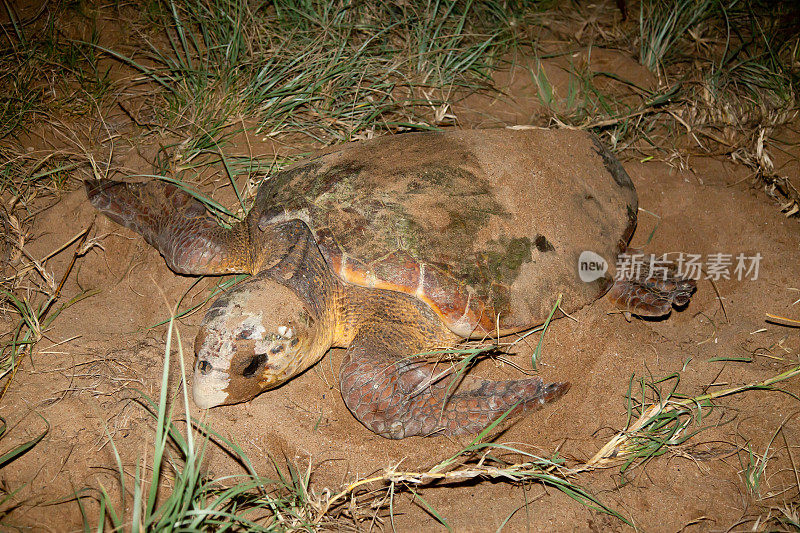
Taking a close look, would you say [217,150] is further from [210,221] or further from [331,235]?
[331,235]

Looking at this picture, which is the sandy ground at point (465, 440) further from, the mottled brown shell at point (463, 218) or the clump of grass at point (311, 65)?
the clump of grass at point (311, 65)

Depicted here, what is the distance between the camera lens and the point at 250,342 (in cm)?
217

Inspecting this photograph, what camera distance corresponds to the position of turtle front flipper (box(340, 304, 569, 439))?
2309 mm

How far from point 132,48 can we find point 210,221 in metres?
1.74

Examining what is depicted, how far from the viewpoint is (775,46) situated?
3998mm

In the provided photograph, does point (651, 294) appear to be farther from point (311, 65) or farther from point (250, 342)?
point (311, 65)

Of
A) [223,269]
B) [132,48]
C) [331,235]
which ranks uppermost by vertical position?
[132,48]

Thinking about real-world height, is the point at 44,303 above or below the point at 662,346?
above

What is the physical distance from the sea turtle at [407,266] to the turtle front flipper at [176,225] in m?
0.01

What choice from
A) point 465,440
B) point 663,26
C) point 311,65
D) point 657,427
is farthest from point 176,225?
point 663,26

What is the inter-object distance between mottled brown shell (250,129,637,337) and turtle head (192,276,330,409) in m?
0.34

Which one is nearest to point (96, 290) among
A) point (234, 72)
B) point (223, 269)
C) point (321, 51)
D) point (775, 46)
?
point (223, 269)

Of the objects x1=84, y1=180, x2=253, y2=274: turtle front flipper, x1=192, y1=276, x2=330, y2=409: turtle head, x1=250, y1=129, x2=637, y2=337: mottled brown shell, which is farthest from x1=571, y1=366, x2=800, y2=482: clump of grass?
x1=84, y1=180, x2=253, y2=274: turtle front flipper

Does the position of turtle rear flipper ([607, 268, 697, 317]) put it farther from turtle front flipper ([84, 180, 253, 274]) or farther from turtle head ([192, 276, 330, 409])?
turtle front flipper ([84, 180, 253, 274])
